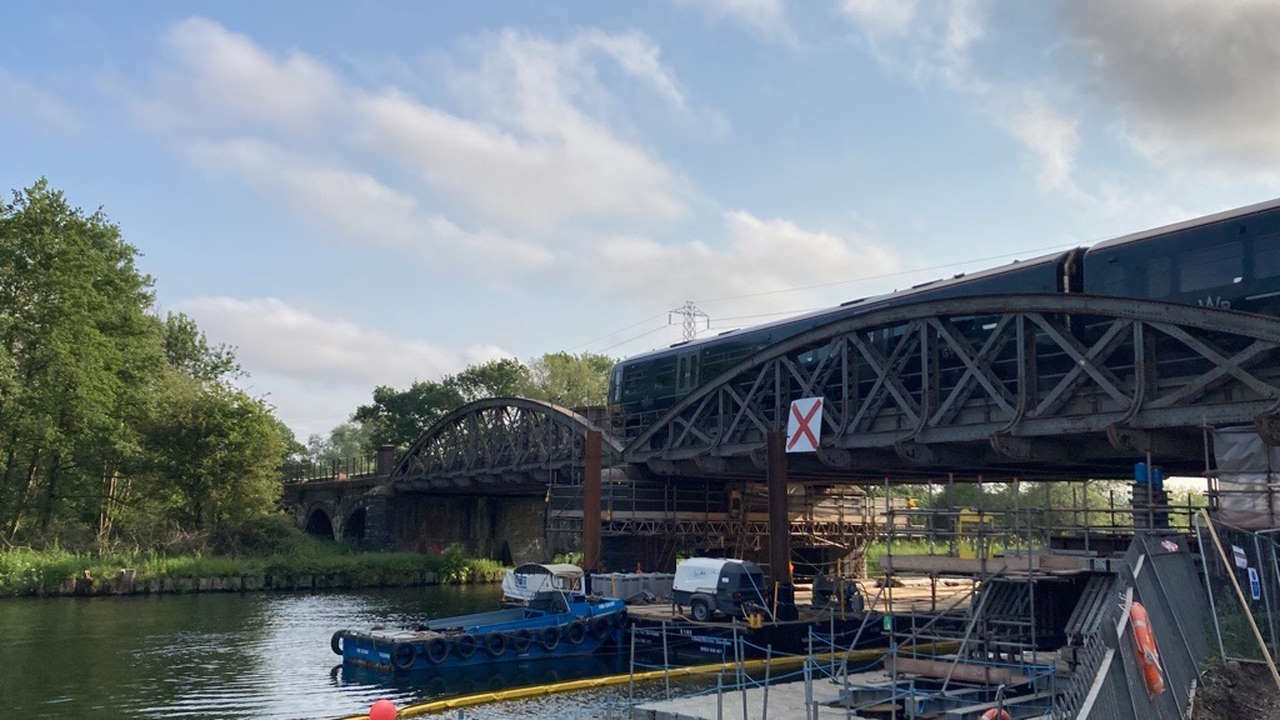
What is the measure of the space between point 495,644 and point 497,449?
115ft

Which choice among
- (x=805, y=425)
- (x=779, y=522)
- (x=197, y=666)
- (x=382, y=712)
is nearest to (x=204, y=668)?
(x=197, y=666)

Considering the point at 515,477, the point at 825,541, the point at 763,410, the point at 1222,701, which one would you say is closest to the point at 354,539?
the point at 515,477

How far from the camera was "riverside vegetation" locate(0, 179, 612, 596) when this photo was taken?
56.0 m

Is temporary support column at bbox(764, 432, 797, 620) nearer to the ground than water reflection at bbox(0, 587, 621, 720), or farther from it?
farther from it

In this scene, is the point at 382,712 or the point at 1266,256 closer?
the point at 382,712

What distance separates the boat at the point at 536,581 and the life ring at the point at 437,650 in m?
7.36

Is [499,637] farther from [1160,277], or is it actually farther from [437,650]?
[1160,277]

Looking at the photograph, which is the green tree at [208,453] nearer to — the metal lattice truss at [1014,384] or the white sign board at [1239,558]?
the metal lattice truss at [1014,384]

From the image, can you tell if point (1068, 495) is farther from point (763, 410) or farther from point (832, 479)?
point (763, 410)

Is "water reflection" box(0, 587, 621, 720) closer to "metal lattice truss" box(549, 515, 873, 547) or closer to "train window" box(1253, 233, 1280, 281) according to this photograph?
"metal lattice truss" box(549, 515, 873, 547)

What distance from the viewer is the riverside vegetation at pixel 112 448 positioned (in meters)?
56.0

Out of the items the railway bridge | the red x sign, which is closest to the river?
the red x sign

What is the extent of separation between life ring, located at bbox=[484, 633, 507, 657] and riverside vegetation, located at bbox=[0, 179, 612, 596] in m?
31.9

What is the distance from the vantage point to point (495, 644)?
3341 centimetres
